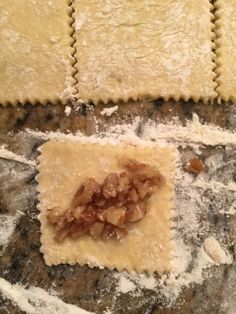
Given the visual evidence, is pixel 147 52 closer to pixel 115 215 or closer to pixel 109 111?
pixel 109 111

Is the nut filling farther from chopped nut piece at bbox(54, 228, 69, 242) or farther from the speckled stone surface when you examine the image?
the speckled stone surface

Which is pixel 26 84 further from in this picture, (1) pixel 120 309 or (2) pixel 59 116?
(1) pixel 120 309

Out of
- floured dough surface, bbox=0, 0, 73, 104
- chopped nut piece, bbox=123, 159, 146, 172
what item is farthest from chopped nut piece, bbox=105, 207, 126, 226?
floured dough surface, bbox=0, 0, 73, 104

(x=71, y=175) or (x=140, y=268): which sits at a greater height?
(x=71, y=175)

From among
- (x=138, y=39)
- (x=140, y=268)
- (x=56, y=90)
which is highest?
(x=138, y=39)

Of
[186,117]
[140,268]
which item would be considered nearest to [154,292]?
[140,268]

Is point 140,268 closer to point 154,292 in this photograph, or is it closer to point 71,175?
point 154,292

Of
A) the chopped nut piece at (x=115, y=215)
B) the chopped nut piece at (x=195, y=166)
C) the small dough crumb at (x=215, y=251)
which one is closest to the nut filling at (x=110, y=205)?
the chopped nut piece at (x=115, y=215)

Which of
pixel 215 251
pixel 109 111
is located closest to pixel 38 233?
pixel 109 111
